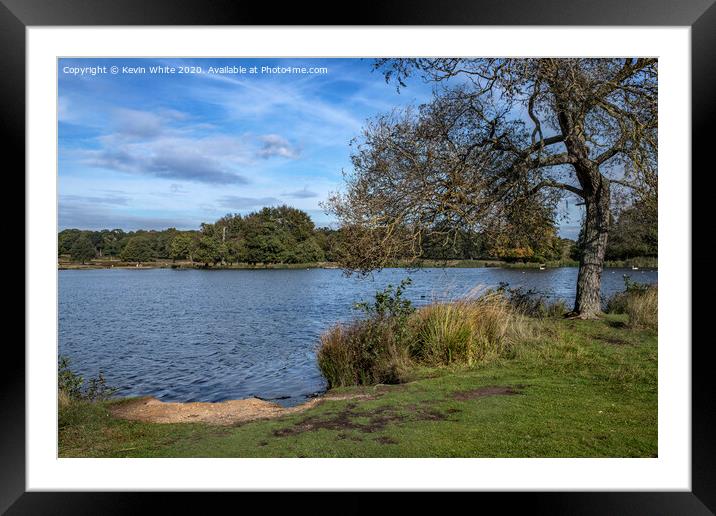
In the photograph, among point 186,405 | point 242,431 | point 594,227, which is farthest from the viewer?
point 594,227

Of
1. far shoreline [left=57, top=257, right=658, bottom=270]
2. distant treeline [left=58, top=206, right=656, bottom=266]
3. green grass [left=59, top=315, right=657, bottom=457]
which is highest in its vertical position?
distant treeline [left=58, top=206, right=656, bottom=266]

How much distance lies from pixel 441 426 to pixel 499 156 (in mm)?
5256

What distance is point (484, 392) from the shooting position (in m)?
5.24

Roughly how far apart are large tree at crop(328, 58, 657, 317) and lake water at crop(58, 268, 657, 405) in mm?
959

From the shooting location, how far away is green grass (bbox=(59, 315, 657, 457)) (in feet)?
13.6

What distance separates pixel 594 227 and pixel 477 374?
4.08 meters

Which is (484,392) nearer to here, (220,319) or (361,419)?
(361,419)

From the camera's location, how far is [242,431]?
459cm

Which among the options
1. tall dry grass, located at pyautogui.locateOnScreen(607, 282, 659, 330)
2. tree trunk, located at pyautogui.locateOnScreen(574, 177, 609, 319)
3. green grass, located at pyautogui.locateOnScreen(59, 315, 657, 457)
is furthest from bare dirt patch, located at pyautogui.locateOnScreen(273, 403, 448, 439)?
tree trunk, located at pyautogui.locateOnScreen(574, 177, 609, 319)

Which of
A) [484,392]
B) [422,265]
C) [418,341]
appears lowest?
[484,392]

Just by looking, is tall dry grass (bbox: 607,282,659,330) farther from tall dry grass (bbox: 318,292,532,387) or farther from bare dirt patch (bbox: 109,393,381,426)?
bare dirt patch (bbox: 109,393,381,426)

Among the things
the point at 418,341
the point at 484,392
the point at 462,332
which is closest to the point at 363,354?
the point at 418,341
